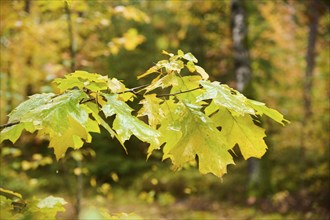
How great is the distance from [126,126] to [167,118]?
210 mm

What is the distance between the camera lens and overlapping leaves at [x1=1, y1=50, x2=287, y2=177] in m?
1.12

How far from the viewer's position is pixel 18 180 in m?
7.81

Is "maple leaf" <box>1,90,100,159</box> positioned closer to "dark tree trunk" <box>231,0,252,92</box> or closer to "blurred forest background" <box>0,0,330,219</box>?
"blurred forest background" <box>0,0,330,219</box>

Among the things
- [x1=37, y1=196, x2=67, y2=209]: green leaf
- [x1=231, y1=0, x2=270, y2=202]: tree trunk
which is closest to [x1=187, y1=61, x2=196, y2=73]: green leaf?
[x1=37, y1=196, x2=67, y2=209]: green leaf

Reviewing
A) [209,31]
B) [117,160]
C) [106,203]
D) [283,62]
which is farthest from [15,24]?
[283,62]

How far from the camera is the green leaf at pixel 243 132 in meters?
1.32

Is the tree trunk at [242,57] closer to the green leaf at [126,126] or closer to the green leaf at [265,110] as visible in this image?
the green leaf at [265,110]

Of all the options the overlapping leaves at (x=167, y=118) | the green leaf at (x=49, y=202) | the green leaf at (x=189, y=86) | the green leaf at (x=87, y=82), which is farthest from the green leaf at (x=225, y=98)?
the green leaf at (x=49, y=202)

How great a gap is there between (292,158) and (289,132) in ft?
3.18

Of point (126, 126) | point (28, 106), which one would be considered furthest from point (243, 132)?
point (28, 106)

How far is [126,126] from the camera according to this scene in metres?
1.14

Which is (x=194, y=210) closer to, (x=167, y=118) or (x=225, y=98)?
(x=167, y=118)

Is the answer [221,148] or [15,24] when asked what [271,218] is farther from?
[221,148]

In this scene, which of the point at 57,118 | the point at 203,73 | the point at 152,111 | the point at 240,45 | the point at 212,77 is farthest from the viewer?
the point at 212,77
